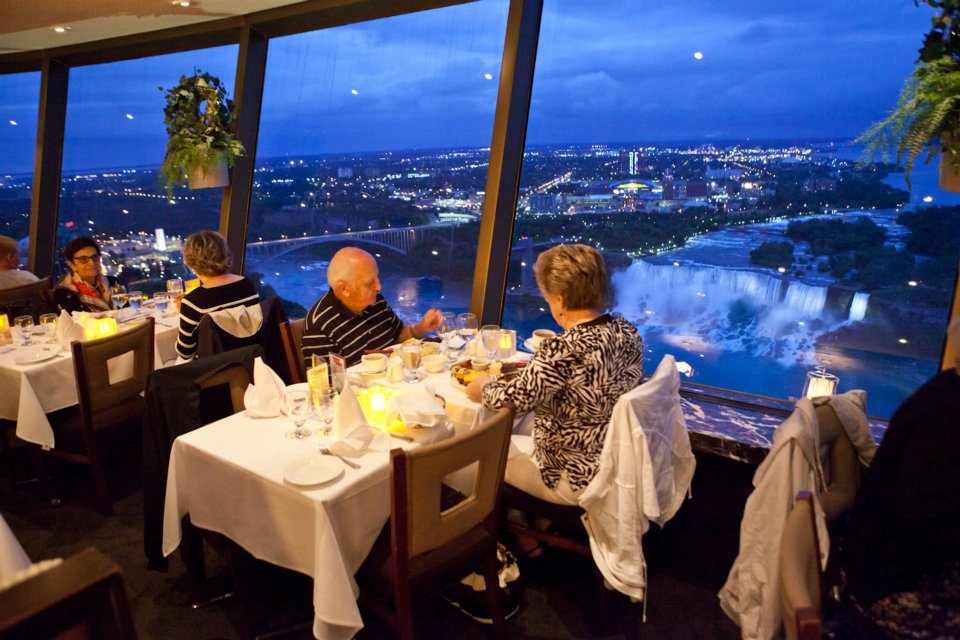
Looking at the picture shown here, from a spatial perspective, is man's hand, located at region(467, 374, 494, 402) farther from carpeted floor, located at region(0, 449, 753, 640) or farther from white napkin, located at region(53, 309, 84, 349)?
white napkin, located at region(53, 309, 84, 349)

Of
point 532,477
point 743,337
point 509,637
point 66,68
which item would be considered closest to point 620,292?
point 743,337

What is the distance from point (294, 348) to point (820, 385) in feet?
8.09

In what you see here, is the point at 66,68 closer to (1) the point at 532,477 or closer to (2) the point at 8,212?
(2) the point at 8,212

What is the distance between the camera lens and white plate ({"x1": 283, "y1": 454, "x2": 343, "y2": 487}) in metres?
1.73

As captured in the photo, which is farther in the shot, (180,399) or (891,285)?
(891,285)

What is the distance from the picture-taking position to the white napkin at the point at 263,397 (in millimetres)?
2195

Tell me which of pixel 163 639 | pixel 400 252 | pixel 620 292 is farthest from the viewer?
pixel 400 252

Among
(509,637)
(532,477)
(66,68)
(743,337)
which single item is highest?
(66,68)

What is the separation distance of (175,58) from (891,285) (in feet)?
19.1

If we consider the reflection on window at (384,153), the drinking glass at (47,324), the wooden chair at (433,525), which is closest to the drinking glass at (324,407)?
the wooden chair at (433,525)

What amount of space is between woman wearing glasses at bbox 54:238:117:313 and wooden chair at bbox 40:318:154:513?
1.17 metres

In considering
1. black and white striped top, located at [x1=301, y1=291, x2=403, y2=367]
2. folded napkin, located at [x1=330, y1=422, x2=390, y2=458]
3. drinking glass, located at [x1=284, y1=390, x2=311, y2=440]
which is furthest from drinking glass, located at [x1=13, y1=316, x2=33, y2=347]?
folded napkin, located at [x1=330, y1=422, x2=390, y2=458]

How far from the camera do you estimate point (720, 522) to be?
2764mm

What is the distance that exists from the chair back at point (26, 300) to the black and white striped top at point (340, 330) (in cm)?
238
